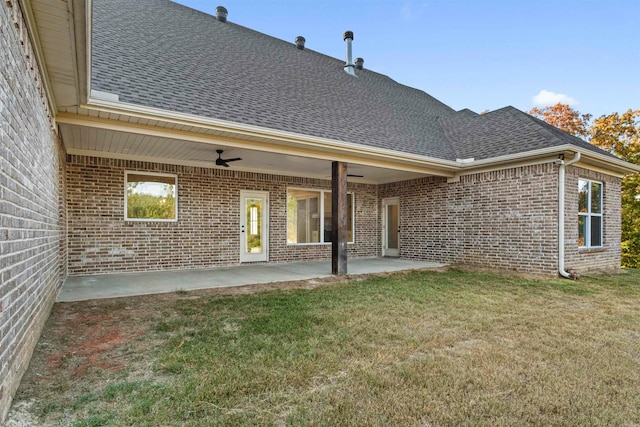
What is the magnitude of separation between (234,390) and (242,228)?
7305mm

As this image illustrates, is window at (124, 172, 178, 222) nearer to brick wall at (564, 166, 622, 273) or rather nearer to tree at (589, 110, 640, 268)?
brick wall at (564, 166, 622, 273)

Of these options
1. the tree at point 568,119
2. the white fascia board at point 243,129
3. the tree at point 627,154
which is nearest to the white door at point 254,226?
the white fascia board at point 243,129

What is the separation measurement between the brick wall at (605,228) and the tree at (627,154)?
680 cm

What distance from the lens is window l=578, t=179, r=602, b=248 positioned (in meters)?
8.66

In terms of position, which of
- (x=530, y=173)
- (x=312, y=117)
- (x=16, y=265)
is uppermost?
(x=312, y=117)

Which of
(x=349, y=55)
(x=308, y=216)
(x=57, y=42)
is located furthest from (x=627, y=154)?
(x=57, y=42)

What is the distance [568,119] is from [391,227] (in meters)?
13.4

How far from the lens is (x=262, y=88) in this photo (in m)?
7.98

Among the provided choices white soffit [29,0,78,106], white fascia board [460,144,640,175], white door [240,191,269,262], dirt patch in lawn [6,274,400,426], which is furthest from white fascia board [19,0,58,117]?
white fascia board [460,144,640,175]

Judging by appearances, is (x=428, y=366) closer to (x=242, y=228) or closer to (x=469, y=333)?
(x=469, y=333)

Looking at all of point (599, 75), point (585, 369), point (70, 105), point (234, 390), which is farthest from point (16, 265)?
point (599, 75)

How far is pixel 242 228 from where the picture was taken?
9.59 m

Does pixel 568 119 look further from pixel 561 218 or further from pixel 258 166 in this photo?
pixel 258 166

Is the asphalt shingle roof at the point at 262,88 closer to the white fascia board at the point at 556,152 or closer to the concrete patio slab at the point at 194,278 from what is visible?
the white fascia board at the point at 556,152
